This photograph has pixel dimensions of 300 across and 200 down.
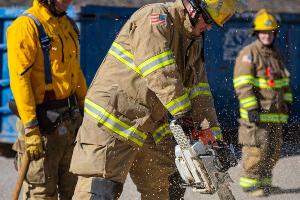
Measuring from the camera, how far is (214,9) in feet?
13.5

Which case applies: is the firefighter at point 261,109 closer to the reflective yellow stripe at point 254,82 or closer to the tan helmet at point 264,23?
the reflective yellow stripe at point 254,82

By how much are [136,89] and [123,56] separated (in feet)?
0.65

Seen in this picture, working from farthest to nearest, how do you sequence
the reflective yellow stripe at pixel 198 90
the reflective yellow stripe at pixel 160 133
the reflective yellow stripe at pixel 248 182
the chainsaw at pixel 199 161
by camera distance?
the reflective yellow stripe at pixel 248 182, the reflective yellow stripe at pixel 198 90, the reflective yellow stripe at pixel 160 133, the chainsaw at pixel 199 161

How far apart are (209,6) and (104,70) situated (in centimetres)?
69

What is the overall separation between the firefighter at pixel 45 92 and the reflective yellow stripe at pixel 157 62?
44.9 inches

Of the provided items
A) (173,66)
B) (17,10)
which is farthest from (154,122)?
(17,10)

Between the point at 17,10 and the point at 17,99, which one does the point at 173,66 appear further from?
the point at 17,10

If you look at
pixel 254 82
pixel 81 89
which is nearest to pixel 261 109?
pixel 254 82

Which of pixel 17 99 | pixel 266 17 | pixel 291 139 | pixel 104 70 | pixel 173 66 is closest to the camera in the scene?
pixel 173 66

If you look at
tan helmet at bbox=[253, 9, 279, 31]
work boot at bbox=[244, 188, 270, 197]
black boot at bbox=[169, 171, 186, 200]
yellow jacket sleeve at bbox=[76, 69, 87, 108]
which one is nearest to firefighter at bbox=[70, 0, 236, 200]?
black boot at bbox=[169, 171, 186, 200]

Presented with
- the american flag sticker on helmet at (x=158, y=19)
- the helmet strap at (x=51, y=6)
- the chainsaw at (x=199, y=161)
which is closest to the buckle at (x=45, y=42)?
the helmet strap at (x=51, y=6)

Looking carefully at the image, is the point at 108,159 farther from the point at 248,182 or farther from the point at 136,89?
the point at 248,182

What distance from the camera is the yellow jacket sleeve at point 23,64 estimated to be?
4.84m

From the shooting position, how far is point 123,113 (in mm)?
4207
